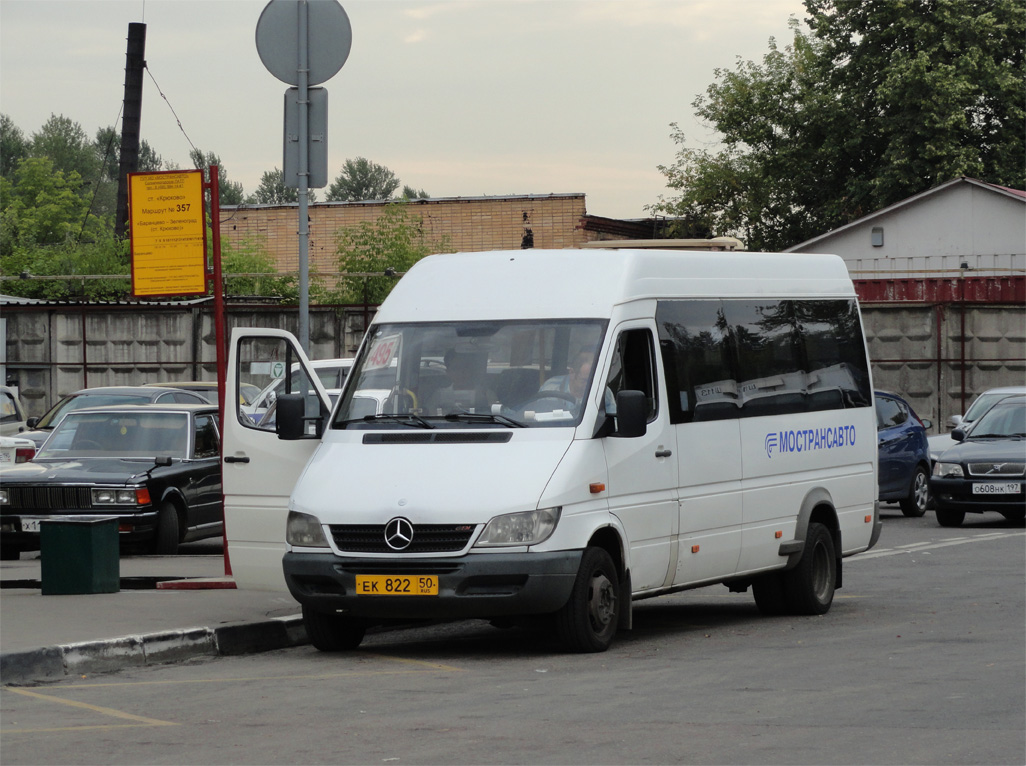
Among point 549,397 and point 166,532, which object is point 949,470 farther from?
point 549,397

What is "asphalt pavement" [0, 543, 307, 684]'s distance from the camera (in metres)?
9.42

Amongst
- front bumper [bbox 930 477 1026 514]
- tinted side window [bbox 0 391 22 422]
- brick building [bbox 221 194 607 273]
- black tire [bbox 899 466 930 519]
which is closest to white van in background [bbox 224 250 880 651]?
front bumper [bbox 930 477 1026 514]

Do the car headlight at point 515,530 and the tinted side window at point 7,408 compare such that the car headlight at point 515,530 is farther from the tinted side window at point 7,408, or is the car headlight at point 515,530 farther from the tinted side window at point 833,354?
the tinted side window at point 7,408

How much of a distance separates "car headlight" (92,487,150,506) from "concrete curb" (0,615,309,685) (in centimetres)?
590

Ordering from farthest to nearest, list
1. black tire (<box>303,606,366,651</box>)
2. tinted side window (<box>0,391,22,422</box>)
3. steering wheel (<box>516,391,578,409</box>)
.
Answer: tinted side window (<box>0,391,22,422</box>) → black tire (<box>303,606,366,651</box>) → steering wheel (<box>516,391,578,409</box>)

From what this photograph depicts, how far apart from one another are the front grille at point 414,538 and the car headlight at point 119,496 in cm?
749

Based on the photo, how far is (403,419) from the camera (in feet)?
33.3

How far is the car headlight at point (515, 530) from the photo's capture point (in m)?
9.36

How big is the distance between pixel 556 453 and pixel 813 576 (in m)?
3.47

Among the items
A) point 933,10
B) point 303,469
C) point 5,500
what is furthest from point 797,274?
point 933,10

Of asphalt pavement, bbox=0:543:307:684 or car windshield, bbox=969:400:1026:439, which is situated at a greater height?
car windshield, bbox=969:400:1026:439

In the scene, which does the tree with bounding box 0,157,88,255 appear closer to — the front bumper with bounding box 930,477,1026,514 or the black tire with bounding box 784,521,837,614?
the front bumper with bounding box 930,477,1026,514

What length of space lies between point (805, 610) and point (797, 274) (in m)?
2.59

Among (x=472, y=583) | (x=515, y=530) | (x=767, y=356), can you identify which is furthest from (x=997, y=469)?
(x=472, y=583)
